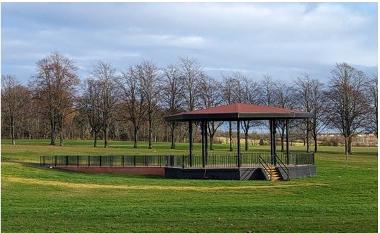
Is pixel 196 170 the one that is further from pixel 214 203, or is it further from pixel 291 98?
pixel 291 98

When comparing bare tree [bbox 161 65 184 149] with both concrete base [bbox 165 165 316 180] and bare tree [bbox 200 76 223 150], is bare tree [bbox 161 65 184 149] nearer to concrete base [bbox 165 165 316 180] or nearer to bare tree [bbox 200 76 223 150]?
bare tree [bbox 200 76 223 150]

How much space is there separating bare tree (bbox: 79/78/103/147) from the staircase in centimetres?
4864

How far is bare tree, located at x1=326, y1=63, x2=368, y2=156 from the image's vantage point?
72250mm

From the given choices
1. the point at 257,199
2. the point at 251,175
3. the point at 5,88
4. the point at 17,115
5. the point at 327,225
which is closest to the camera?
the point at 327,225

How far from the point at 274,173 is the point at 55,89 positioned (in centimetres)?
4427

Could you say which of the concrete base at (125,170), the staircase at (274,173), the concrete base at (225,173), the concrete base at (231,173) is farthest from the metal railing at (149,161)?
the staircase at (274,173)

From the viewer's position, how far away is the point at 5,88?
8488 centimetres

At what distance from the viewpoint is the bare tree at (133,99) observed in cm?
7394

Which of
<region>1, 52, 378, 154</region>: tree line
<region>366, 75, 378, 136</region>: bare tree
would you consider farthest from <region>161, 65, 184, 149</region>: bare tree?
<region>366, 75, 378, 136</region>: bare tree

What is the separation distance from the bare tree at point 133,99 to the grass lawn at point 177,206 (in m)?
44.9

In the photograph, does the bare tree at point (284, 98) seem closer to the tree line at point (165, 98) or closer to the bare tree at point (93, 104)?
the tree line at point (165, 98)

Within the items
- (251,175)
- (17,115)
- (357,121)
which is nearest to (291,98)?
(357,121)

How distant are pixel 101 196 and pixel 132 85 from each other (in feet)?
186

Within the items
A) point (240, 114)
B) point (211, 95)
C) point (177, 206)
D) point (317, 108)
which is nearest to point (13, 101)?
point (211, 95)
